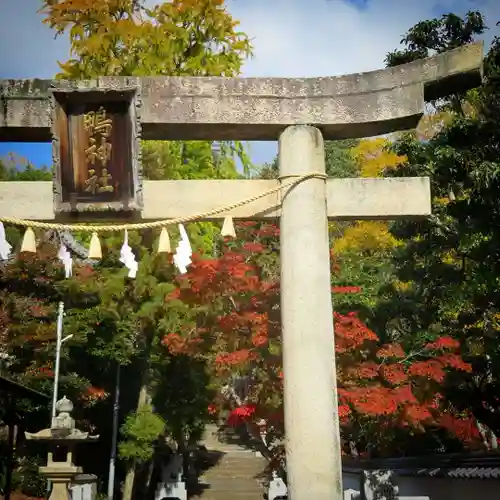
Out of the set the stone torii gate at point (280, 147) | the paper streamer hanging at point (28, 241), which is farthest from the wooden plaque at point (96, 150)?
the paper streamer hanging at point (28, 241)

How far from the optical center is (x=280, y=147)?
7.89 metres

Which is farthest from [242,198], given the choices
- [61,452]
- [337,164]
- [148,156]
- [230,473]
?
[337,164]

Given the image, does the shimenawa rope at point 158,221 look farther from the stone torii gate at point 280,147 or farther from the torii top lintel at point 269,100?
the torii top lintel at point 269,100

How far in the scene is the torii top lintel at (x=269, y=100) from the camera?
770cm

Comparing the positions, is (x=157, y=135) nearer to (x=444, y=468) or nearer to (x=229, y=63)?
(x=444, y=468)

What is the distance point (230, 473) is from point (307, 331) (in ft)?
87.1

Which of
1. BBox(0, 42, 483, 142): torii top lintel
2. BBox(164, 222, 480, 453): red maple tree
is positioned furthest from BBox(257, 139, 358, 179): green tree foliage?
BBox(0, 42, 483, 142): torii top lintel

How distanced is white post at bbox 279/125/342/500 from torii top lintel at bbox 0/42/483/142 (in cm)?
33

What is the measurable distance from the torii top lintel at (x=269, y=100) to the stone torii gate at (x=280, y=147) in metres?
0.01

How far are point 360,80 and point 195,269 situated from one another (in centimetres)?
913

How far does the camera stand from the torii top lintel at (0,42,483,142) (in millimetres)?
7695

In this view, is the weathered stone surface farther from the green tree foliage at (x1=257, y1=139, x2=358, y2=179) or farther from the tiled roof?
the green tree foliage at (x1=257, y1=139, x2=358, y2=179)

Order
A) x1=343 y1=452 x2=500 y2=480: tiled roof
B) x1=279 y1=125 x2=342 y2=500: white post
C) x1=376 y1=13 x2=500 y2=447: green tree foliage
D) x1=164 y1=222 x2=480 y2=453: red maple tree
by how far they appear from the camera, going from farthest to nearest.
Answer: x1=164 y1=222 x2=480 y2=453: red maple tree
x1=376 y1=13 x2=500 y2=447: green tree foliage
x1=343 y1=452 x2=500 y2=480: tiled roof
x1=279 y1=125 x2=342 y2=500: white post

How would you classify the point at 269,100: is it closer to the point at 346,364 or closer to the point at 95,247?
the point at 95,247
